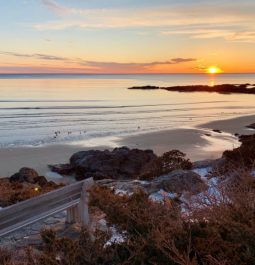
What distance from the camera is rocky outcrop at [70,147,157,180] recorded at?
1940cm

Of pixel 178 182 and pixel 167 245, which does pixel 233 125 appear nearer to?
pixel 178 182

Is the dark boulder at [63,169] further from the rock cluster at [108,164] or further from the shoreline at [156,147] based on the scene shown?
the shoreline at [156,147]

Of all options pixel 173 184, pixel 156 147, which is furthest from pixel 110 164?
pixel 173 184

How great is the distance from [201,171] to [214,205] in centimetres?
947

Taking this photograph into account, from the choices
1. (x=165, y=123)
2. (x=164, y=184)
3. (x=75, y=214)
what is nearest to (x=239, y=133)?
(x=165, y=123)

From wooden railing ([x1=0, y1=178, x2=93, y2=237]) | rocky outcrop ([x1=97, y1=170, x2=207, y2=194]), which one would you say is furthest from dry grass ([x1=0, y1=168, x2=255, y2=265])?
rocky outcrop ([x1=97, y1=170, x2=207, y2=194])

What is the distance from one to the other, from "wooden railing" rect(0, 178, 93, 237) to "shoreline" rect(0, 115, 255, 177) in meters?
11.7

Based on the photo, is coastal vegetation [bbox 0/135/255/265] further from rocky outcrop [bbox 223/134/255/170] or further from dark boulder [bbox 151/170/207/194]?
rocky outcrop [bbox 223/134/255/170]

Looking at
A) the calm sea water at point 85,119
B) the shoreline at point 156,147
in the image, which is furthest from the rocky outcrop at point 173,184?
the calm sea water at point 85,119

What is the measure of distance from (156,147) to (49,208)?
17990mm

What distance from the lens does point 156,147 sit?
970 inches

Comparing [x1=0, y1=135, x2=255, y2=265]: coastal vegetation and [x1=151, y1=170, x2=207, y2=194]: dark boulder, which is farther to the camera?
[x1=151, y1=170, x2=207, y2=194]: dark boulder

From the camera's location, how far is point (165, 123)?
34312 mm

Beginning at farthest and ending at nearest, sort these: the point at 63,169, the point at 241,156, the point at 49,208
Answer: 1. the point at 63,169
2. the point at 241,156
3. the point at 49,208
